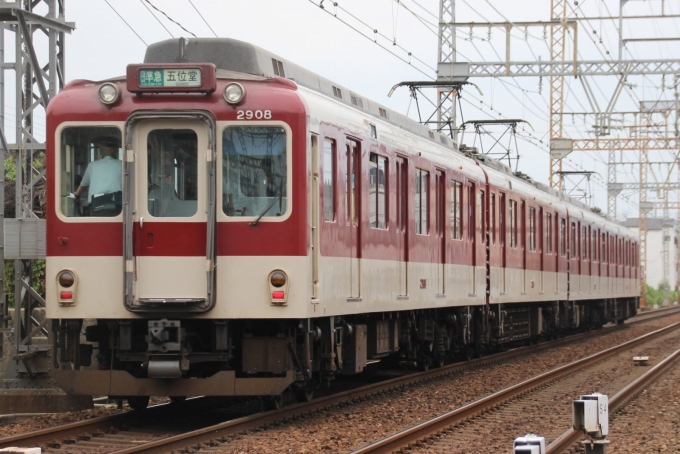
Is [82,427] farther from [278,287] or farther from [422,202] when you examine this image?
[422,202]

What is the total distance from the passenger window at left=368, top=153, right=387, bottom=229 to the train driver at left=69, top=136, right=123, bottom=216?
3184 mm

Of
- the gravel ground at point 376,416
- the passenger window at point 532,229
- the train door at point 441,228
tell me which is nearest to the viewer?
the gravel ground at point 376,416

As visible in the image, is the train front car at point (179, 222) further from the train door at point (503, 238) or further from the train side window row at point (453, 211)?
the train door at point (503, 238)

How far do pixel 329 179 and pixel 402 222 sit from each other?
2812 mm

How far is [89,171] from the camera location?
10398mm

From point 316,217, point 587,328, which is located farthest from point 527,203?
point 316,217

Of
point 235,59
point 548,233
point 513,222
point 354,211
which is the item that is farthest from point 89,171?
point 548,233

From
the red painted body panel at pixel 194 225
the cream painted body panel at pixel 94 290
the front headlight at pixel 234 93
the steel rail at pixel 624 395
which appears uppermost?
the front headlight at pixel 234 93

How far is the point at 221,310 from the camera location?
1020 centimetres

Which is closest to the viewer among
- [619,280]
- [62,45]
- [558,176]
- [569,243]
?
[62,45]

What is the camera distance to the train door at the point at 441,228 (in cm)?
1566

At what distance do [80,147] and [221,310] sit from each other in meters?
1.96

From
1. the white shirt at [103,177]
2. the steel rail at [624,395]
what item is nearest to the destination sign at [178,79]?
the white shirt at [103,177]

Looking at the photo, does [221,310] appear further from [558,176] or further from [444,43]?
[558,176]
